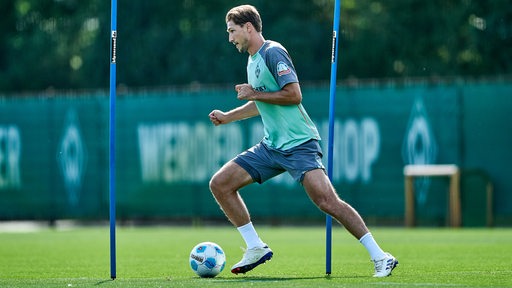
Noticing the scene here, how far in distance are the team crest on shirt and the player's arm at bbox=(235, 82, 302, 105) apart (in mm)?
102

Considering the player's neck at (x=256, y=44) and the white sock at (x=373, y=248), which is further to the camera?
the player's neck at (x=256, y=44)

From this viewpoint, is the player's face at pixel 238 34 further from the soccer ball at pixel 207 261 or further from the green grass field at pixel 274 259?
the green grass field at pixel 274 259

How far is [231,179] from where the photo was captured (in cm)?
955

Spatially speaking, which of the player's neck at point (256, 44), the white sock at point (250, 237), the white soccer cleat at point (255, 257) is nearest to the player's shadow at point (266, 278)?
the white soccer cleat at point (255, 257)

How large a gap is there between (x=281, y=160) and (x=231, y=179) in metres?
0.43

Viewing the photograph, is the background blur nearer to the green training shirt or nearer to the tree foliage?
the tree foliage

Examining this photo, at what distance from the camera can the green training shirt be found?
934cm

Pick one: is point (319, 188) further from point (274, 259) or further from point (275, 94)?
point (274, 259)

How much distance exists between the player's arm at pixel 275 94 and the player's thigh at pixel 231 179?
64 centimetres

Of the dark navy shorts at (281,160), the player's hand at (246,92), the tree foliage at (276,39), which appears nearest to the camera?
the player's hand at (246,92)

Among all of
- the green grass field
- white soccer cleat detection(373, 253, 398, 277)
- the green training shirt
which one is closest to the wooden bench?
the green grass field

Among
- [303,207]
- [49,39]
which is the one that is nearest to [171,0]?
[49,39]

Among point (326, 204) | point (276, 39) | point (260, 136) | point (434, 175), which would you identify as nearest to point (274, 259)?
point (326, 204)

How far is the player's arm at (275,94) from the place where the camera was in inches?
363
